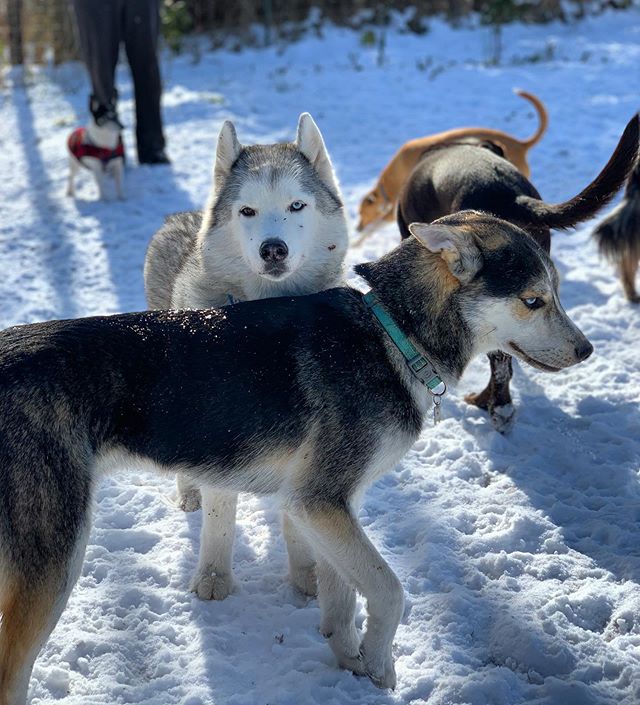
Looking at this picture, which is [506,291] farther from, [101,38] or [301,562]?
[101,38]

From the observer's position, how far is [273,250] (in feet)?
11.1

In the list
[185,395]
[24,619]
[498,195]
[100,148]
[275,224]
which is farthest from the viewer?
[100,148]

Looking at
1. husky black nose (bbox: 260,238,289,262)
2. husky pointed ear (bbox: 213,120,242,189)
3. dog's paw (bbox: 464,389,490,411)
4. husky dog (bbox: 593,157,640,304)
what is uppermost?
husky pointed ear (bbox: 213,120,242,189)

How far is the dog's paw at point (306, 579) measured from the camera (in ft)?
11.4

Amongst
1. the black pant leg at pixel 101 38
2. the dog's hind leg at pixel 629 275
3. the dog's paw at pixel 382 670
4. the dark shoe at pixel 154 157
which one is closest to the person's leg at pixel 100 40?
the black pant leg at pixel 101 38

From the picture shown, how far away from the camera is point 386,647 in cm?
289

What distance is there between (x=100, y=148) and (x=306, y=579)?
592 centimetres

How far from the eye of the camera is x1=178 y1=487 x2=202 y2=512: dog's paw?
3.99 metres

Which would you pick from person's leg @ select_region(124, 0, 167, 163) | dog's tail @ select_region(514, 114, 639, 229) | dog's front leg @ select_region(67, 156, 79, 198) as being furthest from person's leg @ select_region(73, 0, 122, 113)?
dog's tail @ select_region(514, 114, 639, 229)

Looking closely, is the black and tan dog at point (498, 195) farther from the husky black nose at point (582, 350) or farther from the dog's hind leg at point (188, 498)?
the dog's hind leg at point (188, 498)

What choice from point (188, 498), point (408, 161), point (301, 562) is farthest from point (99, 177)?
point (301, 562)

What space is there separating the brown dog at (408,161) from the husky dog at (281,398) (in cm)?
302

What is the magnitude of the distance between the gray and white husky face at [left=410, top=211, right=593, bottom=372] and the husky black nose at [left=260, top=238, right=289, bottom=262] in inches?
26.1

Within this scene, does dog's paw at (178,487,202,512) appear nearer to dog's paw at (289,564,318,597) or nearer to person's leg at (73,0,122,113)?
dog's paw at (289,564,318,597)
